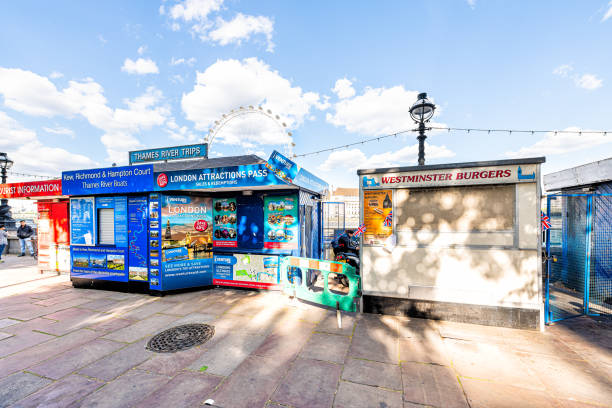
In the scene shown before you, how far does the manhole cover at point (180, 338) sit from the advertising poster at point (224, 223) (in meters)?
2.70

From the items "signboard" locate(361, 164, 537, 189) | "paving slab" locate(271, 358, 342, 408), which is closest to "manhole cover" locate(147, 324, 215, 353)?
"paving slab" locate(271, 358, 342, 408)

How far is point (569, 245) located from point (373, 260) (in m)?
7.26

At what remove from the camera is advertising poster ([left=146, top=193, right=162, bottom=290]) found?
663 cm

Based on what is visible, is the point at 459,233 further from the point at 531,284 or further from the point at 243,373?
the point at 243,373

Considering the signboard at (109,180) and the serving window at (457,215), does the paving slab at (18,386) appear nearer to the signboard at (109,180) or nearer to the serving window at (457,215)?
the signboard at (109,180)

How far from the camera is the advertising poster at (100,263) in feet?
23.2

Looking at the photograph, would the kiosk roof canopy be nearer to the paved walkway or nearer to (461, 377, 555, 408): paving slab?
the paved walkway

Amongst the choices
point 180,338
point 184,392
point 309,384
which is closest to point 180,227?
point 180,338

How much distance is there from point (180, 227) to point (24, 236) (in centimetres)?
1180

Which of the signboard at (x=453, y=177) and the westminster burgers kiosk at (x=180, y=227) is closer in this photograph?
the signboard at (x=453, y=177)

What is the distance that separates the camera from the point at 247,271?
6.96 metres

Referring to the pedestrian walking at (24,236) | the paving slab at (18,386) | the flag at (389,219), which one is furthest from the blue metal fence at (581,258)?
the pedestrian walking at (24,236)

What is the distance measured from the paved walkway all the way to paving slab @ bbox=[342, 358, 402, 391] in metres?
0.02

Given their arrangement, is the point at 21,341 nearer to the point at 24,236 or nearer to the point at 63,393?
the point at 63,393
